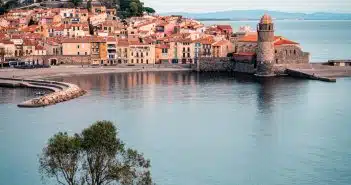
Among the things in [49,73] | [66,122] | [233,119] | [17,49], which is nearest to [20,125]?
[66,122]

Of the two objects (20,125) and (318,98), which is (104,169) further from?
(318,98)

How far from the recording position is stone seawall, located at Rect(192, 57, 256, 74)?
6019 centimetres

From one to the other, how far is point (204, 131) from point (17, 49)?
33.0 m

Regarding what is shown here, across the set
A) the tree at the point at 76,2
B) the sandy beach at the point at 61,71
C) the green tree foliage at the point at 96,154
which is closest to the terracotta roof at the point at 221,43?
the sandy beach at the point at 61,71

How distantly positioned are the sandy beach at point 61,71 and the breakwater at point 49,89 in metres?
3.17

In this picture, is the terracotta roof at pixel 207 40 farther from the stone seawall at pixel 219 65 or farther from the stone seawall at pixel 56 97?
the stone seawall at pixel 56 97

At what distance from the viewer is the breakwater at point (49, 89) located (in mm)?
39028

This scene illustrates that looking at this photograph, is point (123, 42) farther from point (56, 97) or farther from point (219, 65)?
point (56, 97)

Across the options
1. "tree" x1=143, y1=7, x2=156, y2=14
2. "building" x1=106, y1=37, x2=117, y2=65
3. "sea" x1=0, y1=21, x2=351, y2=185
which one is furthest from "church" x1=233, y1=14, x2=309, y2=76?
"tree" x1=143, y1=7, x2=156, y2=14

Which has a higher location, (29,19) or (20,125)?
(29,19)

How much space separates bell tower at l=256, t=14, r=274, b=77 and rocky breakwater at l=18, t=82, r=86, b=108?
17.2m

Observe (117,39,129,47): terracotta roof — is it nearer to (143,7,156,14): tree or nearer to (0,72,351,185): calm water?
(0,72,351,185): calm water

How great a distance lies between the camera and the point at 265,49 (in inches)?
2247

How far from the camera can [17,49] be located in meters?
60.7
